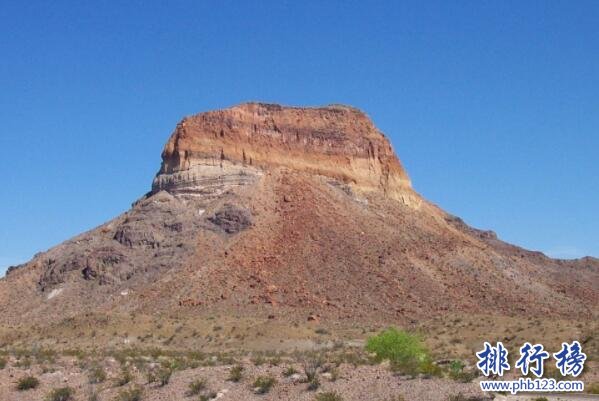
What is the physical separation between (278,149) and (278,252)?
748 inches

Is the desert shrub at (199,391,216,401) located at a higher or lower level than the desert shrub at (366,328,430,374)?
lower

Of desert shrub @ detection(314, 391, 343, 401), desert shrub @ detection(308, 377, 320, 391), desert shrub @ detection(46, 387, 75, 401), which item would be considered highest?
desert shrub @ detection(308, 377, 320, 391)

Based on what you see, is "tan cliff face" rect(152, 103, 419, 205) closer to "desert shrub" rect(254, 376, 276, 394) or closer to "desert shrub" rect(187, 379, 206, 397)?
"desert shrub" rect(187, 379, 206, 397)

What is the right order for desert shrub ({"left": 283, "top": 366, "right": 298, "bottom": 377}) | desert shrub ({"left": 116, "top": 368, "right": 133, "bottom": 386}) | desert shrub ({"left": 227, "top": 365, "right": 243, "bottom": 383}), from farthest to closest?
desert shrub ({"left": 116, "top": 368, "right": 133, "bottom": 386})
desert shrub ({"left": 283, "top": 366, "right": 298, "bottom": 377})
desert shrub ({"left": 227, "top": 365, "right": 243, "bottom": 383})

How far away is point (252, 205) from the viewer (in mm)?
80375

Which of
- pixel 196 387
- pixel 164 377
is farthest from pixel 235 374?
pixel 164 377

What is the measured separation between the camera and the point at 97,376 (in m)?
27.5

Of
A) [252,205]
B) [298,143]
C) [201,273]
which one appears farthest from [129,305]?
[298,143]

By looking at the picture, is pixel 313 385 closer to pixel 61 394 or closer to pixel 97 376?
pixel 61 394

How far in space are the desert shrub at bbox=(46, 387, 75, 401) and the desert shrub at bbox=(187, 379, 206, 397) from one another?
3.57m

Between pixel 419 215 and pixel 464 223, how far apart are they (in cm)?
1670

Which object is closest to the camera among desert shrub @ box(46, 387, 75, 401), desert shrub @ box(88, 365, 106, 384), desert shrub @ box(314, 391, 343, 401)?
desert shrub @ box(314, 391, 343, 401)

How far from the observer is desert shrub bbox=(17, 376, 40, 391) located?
26.4m

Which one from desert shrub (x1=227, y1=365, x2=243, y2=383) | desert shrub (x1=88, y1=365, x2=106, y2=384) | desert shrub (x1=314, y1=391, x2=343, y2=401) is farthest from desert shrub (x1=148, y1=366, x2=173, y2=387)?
desert shrub (x1=314, y1=391, x2=343, y2=401)
